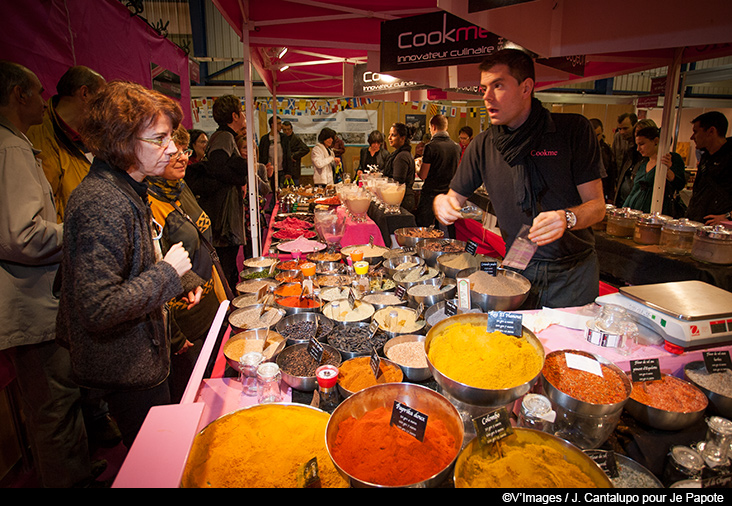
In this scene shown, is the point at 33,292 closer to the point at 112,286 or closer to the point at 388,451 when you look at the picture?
the point at 112,286

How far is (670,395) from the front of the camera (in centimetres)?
127

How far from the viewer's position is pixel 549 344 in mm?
1561

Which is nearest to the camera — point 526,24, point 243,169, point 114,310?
point 114,310

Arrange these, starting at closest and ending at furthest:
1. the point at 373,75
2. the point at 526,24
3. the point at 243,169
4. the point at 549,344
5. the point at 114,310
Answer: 1. the point at 114,310
2. the point at 549,344
3. the point at 526,24
4. the point at 243,169
5. the point at 373,75

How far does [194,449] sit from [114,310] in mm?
547

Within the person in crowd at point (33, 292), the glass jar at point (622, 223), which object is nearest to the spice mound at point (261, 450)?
the person in crowd at point (33, 292)

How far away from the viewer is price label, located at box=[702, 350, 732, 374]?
1.34 m

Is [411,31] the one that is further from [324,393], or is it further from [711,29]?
[324,393]

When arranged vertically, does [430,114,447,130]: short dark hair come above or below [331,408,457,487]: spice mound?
above

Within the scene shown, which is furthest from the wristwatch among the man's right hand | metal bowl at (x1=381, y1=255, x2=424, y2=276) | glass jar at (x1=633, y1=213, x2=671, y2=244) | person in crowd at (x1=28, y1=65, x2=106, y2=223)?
person in crowd at (x1=28, y1=65, x2=106, y2=223)

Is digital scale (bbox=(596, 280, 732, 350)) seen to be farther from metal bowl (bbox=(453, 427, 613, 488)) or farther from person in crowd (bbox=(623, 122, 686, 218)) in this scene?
person in crowd (bbox=(623, 122, 686, 218))

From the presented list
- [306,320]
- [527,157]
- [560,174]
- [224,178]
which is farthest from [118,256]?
[224,178]

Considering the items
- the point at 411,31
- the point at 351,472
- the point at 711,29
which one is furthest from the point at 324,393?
the point at 411,31

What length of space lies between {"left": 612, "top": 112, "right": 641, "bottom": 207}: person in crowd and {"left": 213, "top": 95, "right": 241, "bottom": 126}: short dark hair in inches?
209
